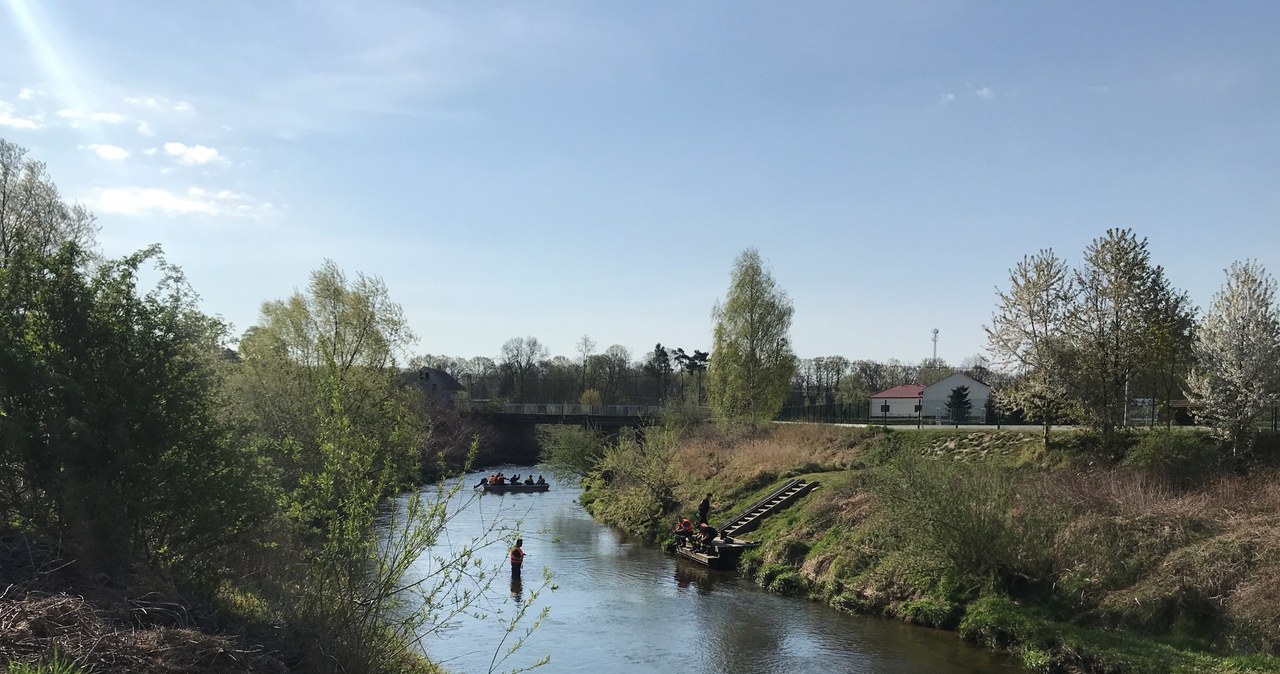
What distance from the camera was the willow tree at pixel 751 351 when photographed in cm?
5206

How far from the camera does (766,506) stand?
112ft

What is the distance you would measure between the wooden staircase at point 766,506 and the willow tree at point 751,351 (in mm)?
16695

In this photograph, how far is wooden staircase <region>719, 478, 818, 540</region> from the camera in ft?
108

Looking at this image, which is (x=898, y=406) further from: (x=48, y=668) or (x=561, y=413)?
(x=48, y=668)

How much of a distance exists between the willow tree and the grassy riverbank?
838 inches

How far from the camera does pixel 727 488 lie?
3888cm

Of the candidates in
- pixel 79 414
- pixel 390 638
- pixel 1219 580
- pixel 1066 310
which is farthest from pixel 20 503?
pixel 1066 310

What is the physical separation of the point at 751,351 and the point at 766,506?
19424 mm

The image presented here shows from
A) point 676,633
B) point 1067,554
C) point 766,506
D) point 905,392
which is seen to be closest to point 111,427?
point 676,633

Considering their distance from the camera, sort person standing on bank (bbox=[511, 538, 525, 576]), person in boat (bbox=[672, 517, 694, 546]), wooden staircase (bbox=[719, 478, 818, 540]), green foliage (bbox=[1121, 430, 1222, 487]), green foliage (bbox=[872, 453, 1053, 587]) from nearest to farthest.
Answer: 1. green foliage (bbox=[872, 453, 1053, 587])
2. green foliage (bbox=[1121, 430, 1222, 487])
3. person standing on bank (bbox=[511, 538, 525, 576])
4. person in boat (bbox=[672, 517, 694, 546])
5. wooden staircase (bbox=[719, 478, 818, 540])

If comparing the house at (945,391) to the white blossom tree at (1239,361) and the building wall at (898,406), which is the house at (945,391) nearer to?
the building wall at (898,406)

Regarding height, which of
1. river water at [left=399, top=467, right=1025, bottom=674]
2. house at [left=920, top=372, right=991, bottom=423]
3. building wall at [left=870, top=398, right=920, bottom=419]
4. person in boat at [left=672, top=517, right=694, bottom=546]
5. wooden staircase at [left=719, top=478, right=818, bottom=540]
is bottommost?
river water at [left=399, top=467, right=1025, bottom=674]

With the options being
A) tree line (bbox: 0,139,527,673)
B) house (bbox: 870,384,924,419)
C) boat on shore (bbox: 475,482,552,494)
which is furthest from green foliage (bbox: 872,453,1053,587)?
house (bbox: 870,384,924,419)

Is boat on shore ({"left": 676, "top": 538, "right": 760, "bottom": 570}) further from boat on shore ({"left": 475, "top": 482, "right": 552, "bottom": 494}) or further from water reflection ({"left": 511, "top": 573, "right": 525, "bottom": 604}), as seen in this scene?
boat on shore ({"left": 475, "top": 482, "right": 552, "bottom": 494})
